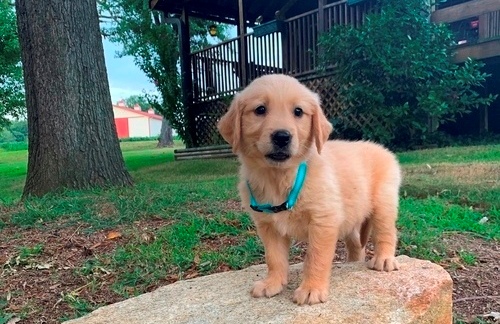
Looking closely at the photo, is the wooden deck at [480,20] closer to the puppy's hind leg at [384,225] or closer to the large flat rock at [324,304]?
the puppy's hind leg at [384,225]

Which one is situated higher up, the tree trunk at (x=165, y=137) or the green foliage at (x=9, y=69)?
the green foliage at (x=9, y=69)

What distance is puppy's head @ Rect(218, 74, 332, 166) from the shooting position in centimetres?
238

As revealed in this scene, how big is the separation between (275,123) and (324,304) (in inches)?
37.6

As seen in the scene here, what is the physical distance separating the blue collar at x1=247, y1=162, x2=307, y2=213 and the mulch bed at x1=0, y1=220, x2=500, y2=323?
128 cm

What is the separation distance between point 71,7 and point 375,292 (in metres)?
5.64

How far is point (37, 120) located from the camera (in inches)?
246

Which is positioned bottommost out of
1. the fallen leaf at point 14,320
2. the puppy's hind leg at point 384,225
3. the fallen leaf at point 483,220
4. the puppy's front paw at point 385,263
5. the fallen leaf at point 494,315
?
the fallen leaf at point 494,315

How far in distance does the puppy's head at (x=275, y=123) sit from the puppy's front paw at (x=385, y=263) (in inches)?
31.8

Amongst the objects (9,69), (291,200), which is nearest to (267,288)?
(291,200)

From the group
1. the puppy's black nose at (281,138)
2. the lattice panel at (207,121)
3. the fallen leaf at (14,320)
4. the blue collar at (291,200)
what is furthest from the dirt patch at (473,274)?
the lattice panel at (207,121)

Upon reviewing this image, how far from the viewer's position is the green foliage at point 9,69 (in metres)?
17.5

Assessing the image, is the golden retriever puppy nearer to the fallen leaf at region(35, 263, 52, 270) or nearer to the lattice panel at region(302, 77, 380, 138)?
the fallen leaf at region(35, 263, 52, 270)

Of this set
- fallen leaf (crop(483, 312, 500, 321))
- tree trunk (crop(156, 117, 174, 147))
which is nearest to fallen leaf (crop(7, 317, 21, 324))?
fallen leaf (crop(483, 312, 500, 321))

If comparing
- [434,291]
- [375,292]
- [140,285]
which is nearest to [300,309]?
[375,292]
